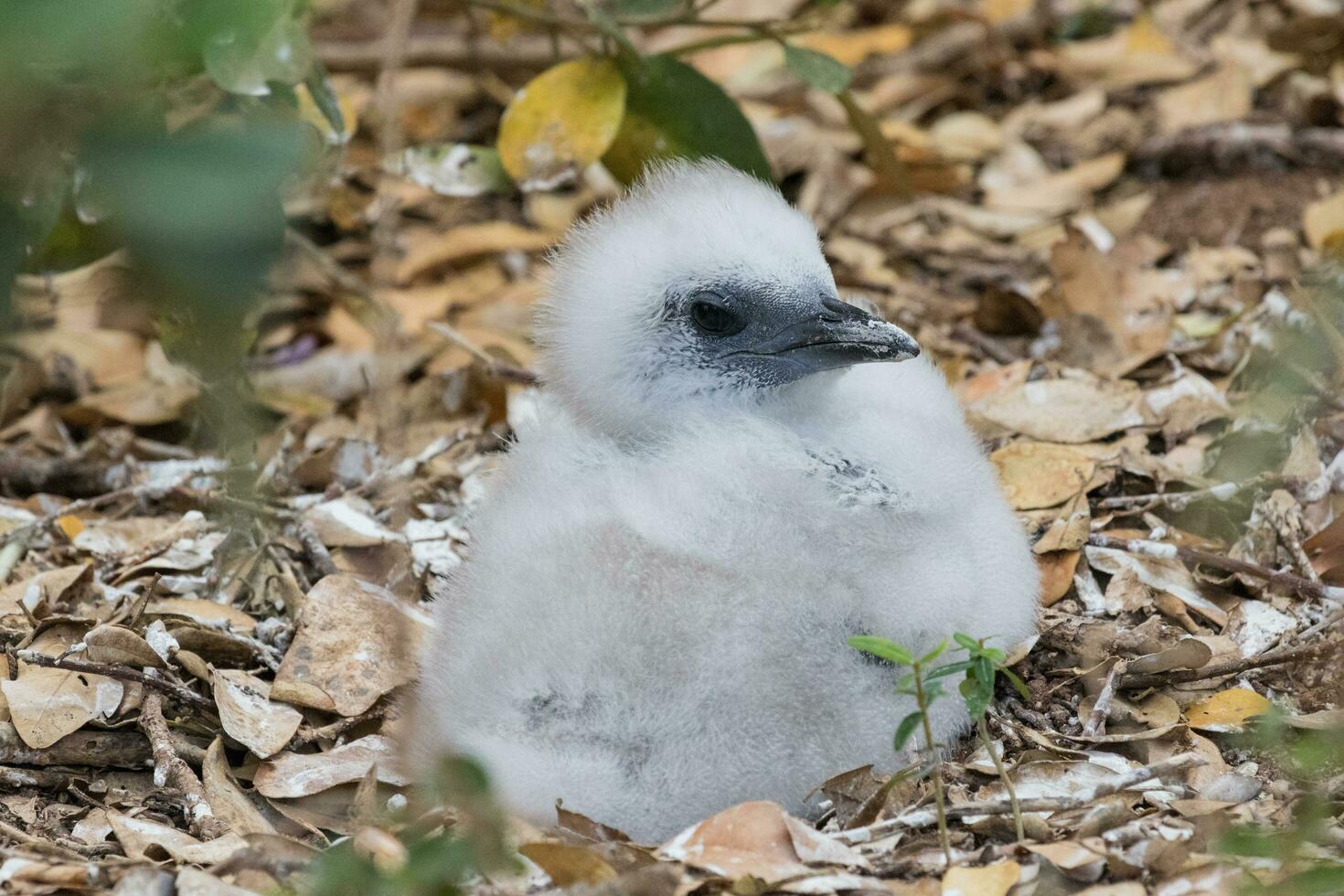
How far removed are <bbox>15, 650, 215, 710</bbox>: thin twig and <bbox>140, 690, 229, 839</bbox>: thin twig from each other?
0.03 meters

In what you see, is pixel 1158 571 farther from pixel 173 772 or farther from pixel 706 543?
pixel 173 772

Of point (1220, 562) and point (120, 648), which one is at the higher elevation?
point (1220, 562)

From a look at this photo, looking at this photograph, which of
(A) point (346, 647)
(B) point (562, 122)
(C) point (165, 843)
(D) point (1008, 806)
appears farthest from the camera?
(B) point (562, 122)

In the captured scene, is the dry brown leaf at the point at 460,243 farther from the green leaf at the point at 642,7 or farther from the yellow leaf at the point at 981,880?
the yellow leaf at the point at 981,880

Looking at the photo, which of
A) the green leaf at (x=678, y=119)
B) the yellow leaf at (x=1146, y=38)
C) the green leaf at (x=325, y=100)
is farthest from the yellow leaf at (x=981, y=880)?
the yellow leaf at (x=1146, y=38)

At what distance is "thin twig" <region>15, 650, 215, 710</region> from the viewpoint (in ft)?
8.95

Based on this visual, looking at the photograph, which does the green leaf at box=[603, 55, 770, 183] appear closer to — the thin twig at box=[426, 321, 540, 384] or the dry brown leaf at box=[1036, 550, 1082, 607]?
the thin twig at box=[426, 321, 540, 384]

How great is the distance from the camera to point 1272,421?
337 cm

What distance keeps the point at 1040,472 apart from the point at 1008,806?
51.2 inches

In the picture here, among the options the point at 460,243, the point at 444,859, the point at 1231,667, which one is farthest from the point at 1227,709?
the point at 460,243

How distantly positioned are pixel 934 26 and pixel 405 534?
3.43 m

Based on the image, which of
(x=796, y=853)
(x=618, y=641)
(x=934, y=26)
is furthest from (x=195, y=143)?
(x=934, y=26)

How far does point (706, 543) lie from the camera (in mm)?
2365

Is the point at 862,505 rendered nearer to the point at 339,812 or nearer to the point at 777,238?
the point at 777,238
